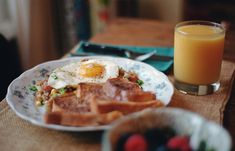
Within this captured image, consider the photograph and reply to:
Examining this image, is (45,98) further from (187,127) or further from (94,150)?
(187,127)

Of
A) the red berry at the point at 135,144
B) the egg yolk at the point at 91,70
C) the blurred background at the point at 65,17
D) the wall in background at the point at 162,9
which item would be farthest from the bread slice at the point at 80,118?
the wall in background at the point at 162,9

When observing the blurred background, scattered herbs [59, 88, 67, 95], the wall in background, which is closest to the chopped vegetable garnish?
scattered herbs [59, 88, 67, 95]

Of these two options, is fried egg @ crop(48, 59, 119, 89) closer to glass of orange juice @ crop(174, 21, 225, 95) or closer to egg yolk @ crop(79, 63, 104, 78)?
egg yolk @ crop(79, 63, 104, 78)

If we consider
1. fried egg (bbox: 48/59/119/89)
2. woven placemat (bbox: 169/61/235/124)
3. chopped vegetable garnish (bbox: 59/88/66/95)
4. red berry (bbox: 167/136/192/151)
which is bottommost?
woven placemat (bbox: 169/61/235/124)

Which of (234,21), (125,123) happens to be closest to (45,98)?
(125,123)

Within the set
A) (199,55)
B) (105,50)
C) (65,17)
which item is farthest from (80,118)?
(65,17)

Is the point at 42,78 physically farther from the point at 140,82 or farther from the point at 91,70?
the point at 140,82
